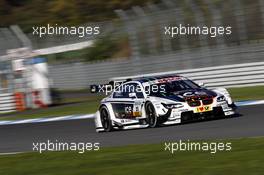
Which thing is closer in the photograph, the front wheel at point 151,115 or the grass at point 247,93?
the front wheel at point 151,115

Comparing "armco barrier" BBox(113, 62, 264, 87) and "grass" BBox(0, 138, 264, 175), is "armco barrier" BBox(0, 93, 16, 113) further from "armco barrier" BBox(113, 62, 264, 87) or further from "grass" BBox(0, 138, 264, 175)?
"grass" BBox(0, 138, 264, 175)

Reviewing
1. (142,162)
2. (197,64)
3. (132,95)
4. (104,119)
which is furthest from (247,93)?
(142,162)

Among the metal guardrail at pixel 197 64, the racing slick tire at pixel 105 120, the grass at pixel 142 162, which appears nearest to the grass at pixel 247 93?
the metal guardrail at pixel 197 64

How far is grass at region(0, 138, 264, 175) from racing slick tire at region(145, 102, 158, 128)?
2.54 metres

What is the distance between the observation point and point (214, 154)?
9023 millimetres

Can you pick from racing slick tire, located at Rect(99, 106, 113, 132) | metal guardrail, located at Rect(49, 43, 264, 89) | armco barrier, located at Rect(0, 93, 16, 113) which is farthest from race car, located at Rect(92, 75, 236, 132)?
armco barrier, located at Rect(0, 93, 16, 113)

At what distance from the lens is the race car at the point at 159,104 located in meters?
13.2

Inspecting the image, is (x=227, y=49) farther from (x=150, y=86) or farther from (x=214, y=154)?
(x=214, y=154)

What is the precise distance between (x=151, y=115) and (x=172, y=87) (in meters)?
0.76

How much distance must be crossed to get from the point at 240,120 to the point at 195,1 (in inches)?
512

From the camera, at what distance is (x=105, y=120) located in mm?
14586

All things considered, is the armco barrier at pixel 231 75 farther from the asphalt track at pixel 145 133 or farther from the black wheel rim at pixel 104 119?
the black wheel rim at pixel 104 119

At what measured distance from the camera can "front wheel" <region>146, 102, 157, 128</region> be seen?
13.4 m

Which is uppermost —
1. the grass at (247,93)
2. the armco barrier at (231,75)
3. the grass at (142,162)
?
the armco barrier at (231,75)
